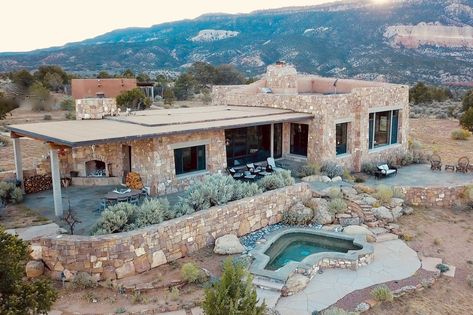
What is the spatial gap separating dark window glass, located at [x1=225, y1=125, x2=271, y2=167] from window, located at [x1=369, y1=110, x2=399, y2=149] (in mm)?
5335

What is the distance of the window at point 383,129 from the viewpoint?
69.3ft

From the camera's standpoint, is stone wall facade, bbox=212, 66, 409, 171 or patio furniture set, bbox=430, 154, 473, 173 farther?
patio furniture set, bbox=430, 154, 473, 173

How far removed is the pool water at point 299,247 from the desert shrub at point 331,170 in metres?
5.37

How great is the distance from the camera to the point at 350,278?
36.1 feet

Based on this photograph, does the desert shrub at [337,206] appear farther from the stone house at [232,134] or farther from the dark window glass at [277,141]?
the dark window glass at [277,141]

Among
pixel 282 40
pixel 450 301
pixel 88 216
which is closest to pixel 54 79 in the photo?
pixel 282 40

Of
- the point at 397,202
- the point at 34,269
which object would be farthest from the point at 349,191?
the point at 34,269

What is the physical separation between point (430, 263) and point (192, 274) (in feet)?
21.8

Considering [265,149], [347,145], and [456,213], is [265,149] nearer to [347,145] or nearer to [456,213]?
[347,145]

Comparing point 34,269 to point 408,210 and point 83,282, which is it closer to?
point 83,282

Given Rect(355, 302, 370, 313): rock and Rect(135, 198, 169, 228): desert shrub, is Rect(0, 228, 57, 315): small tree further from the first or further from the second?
Rect(355, 302, 370, 313): rock

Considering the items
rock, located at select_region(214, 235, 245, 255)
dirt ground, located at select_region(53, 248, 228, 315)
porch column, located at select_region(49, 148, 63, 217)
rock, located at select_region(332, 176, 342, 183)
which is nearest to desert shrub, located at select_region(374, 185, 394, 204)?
rock, located at select_region(332, 176, 342, 183)

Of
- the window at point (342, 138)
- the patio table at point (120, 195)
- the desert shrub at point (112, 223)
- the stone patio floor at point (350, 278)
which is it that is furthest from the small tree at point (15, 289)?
the window at point (342, 138)

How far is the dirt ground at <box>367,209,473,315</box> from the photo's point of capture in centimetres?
966
